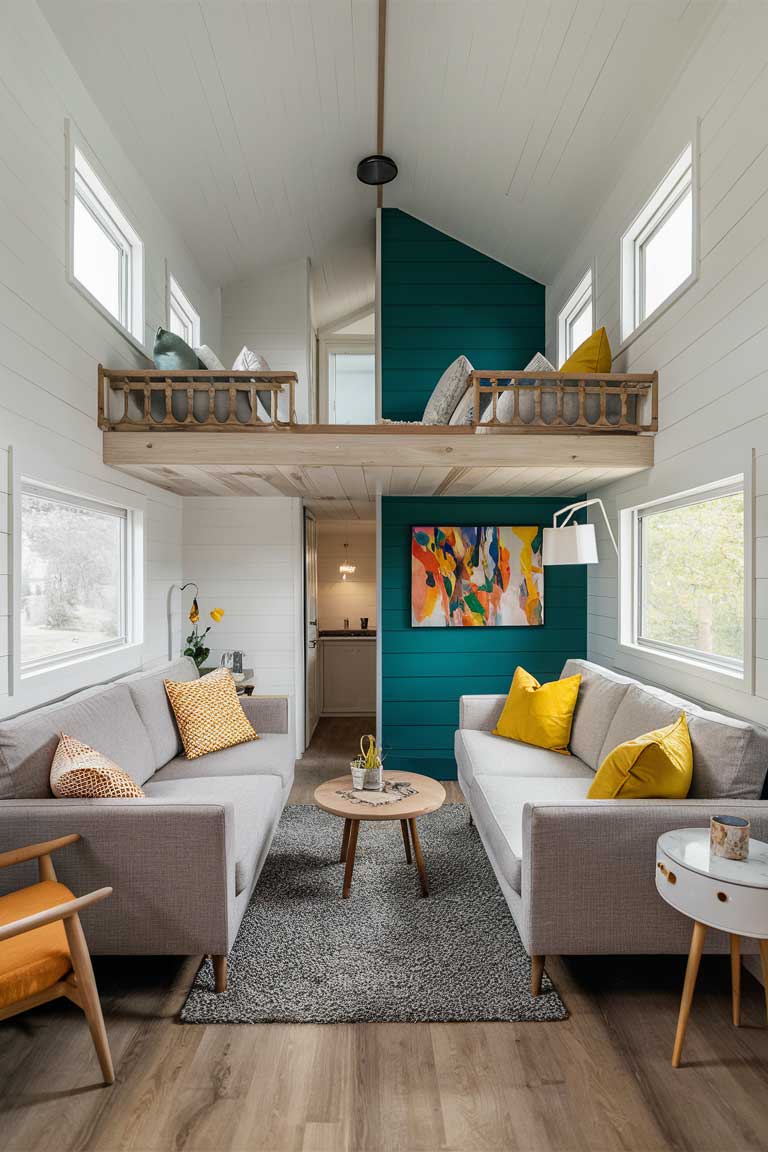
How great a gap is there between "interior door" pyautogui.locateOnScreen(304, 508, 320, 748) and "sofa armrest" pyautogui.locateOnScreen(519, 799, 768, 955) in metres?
3.25

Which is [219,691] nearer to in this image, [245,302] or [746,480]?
[746,480]

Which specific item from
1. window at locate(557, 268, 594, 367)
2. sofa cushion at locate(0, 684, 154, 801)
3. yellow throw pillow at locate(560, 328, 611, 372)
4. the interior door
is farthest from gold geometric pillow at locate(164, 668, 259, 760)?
window at locate(557, 268, 594, 367)

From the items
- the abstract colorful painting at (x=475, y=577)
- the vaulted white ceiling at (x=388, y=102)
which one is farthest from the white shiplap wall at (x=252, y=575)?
the vaulted white ceiling at (x=388, y=102)

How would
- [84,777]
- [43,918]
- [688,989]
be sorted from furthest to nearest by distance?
[84,777] → [688,989] → [43,918]

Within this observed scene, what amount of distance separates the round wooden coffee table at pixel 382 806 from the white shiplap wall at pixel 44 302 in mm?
1218

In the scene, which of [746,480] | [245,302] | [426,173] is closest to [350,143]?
[426,173]

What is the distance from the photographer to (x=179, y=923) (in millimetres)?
2111

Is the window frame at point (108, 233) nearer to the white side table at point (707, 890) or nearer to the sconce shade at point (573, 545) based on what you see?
the sconce shade at point (573, 545)

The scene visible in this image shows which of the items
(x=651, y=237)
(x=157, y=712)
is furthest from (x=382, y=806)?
(x=651, y=237)

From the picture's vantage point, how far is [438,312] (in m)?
4.89

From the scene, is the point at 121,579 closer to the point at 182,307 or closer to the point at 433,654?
the point at 182,307

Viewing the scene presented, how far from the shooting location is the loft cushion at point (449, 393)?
3.70 meters

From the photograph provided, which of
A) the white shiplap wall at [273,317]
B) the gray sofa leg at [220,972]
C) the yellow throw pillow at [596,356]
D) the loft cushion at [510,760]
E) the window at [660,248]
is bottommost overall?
the gray sofa leg at [220,972]

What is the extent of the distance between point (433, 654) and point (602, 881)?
9.01 ft
